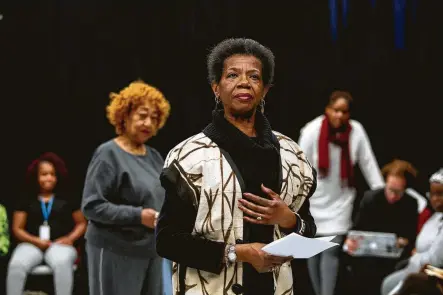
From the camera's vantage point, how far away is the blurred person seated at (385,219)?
553 centimetres

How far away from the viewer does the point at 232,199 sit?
7.14 feet

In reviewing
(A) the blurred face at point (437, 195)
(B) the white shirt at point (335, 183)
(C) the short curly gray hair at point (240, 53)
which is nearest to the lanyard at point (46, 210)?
(B) the white shirt at point (335, 183)

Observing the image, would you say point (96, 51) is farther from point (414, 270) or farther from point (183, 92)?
point (414, 270)

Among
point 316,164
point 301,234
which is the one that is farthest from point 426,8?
point 301,234

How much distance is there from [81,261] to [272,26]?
2085 mm

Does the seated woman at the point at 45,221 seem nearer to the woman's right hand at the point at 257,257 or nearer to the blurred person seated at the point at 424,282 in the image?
the blurred person seated at the point at 424,282

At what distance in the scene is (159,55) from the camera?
20.5ft

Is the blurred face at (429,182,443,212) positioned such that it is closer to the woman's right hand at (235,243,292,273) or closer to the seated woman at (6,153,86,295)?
the seated woman at (6,153,86,295)

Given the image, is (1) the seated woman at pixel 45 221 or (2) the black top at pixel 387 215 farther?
(2) the black top at pixel 387 215

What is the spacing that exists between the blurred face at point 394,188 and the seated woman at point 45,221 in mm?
1911

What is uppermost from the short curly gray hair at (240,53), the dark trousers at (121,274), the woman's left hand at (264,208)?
the short curly gray hair at (240,53)

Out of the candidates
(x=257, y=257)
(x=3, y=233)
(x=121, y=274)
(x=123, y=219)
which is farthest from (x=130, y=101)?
(x=257, y=257)

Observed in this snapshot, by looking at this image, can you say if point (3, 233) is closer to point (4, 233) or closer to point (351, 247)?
point (4, 233)

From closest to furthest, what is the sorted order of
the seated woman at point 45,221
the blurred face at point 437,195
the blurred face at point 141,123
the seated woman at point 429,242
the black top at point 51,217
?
the blurred face at point 141,123 → the seated woman at point 429,242 → the blurred face at point 437,195 → the seated woman at point 45,221 → the black top at point 51,217
